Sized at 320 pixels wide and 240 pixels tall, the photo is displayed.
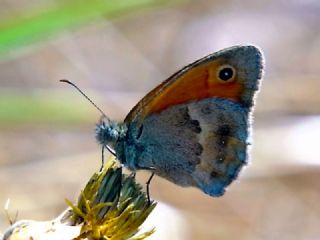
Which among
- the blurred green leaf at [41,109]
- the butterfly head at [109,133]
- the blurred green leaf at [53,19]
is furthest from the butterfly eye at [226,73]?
the blurred green leaf at [41,109]

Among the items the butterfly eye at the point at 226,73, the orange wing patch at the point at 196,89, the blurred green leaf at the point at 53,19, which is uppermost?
the blurred green leaf at the point at 53,19

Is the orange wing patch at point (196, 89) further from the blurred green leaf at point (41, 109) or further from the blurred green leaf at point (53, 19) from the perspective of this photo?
the blurred green leaf at point (41, 109)

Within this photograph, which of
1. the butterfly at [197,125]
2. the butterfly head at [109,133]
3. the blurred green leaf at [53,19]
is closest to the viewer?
the butterfly at [197,125]

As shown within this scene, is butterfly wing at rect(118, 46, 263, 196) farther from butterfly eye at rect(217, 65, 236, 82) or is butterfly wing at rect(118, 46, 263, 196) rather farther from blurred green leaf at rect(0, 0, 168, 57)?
blurred green leaf at rect(0, 0, 168, 57)

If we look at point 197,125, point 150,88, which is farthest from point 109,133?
point 150,88

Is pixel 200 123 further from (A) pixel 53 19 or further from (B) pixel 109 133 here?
(A) pixel 53 19

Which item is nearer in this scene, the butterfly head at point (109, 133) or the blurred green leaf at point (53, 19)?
the butterfly head at point (109, 133)

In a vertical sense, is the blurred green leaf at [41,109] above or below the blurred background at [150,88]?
below

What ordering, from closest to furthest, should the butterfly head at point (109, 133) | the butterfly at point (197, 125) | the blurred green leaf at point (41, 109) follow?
the butterfly at point (197, 125) < the butterfly head at point (109, 133) < the blurred green leaf at point (41, 109)

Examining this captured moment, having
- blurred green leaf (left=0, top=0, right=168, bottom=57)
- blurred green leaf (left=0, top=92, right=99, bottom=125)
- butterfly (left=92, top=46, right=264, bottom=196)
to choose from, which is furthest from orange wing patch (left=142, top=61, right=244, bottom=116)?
blurred green leaf (left=0, top=92, right=99, bottom=125)
